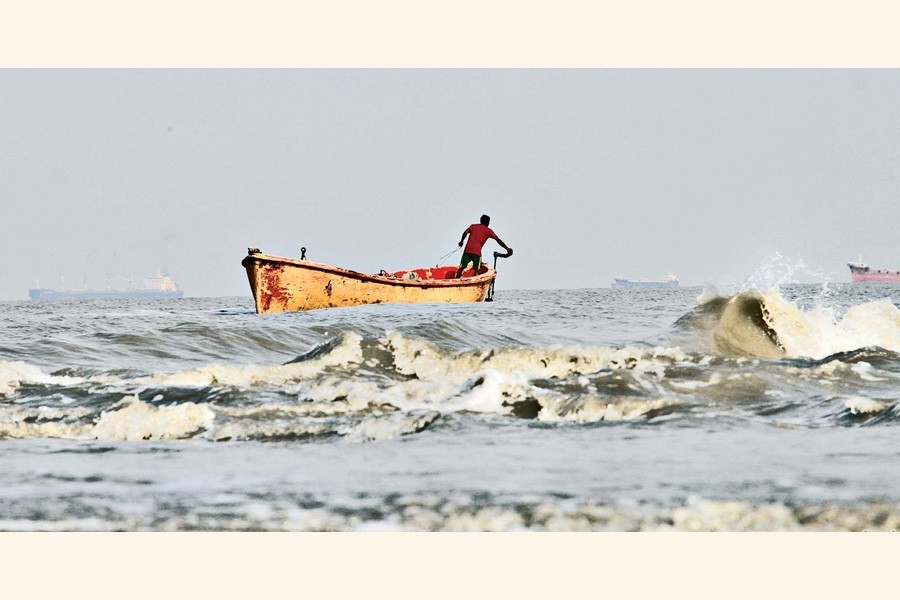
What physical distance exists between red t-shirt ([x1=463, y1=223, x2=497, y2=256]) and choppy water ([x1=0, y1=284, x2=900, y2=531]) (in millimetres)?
9591

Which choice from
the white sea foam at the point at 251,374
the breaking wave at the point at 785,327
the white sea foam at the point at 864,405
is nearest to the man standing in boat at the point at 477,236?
the breaking wave at the point at 785,327

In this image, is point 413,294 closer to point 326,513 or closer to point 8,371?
point 8,371

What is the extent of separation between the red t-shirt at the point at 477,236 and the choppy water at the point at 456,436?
378 inches

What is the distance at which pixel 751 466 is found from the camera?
427 cm

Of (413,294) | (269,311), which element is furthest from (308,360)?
(413,294)

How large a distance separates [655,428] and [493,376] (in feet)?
5.87

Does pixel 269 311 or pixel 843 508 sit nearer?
pixel 843 508

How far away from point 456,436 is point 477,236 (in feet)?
50.4

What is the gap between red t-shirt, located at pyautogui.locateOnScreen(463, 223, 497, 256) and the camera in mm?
20203

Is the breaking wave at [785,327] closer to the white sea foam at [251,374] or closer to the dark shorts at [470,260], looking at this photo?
the white sea foam at [251,374]

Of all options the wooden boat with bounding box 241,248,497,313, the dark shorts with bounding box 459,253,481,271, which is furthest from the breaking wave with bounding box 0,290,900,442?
the dark shorts with bounding box 459,253,481,271

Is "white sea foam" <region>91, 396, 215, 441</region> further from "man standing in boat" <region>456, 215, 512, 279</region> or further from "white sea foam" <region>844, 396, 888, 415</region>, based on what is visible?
"man standing in boat" <region>456, 215, 512, 279</region>

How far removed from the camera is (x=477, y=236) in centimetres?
2047

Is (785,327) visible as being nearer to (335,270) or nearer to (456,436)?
(456,436)
